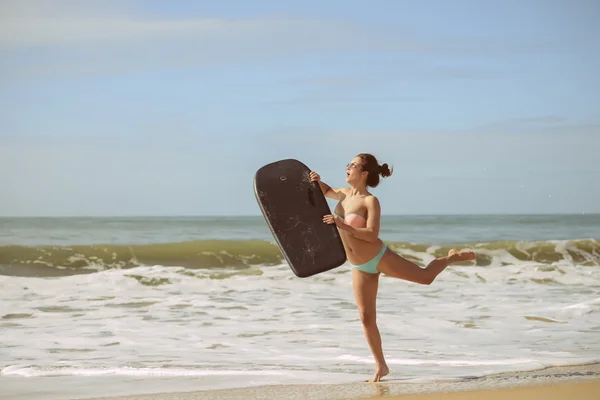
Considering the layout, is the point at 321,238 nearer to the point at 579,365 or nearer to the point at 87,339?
the point at 579,365

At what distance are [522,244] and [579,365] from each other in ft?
40.3

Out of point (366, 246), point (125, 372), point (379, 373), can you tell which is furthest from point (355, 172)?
point (125, 372)

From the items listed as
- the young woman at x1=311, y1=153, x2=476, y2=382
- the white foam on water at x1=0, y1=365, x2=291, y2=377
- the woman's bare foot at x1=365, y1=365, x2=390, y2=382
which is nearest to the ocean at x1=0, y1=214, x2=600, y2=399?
the white foam on water at x1=0, y1=365, x2=291, y2=377

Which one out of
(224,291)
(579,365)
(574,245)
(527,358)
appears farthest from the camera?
(574,245)

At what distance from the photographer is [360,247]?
12.6 feet

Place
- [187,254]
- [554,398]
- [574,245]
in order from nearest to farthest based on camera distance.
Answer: [554,398]
[187,254]
[574,245]

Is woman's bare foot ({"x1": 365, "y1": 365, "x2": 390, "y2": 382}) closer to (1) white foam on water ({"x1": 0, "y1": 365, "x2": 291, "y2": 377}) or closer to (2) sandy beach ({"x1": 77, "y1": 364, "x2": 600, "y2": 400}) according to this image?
(2) sandy beach ({"x1": 77, "y1": 364, "x2": 600, "y2": 400})

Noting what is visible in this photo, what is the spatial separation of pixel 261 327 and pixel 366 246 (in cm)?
262

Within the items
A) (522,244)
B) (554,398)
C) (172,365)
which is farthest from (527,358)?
(522,244)

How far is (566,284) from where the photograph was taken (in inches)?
388

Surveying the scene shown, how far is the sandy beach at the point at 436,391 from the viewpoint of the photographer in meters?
3.51

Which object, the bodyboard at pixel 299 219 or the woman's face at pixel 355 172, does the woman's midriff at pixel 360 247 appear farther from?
the woman's face at pixel 355 172

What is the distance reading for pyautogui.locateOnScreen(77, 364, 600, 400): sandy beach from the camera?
351 centimetres

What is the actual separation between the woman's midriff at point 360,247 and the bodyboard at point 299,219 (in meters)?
0.07
